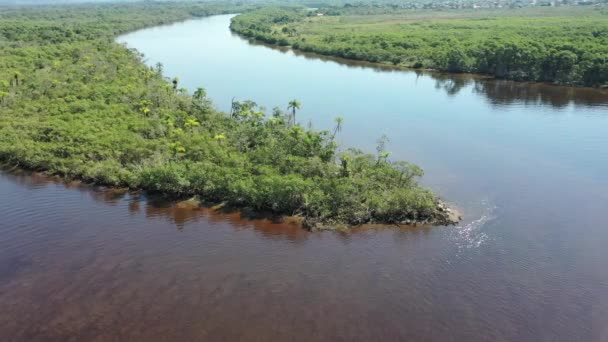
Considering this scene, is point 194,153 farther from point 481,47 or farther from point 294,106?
point 481,47

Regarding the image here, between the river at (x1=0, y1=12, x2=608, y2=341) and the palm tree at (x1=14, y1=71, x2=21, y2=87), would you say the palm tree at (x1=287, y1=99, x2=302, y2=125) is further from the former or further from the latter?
the palm tree at (x1=14, y1=71, x2=21, y2=87)

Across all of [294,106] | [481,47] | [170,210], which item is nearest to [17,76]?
[294,106]

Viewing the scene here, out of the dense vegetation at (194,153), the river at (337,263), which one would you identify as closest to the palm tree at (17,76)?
the dense vegetation at (194,153)

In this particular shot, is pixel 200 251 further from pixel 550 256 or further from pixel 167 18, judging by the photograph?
pixel 167 18

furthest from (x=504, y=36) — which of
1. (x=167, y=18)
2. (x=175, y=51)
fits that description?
(x=167, y=18)

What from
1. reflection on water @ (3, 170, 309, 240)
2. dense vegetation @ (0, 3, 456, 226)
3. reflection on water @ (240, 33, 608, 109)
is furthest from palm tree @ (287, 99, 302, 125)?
reflection on water @ (240, 33, 608, 109)

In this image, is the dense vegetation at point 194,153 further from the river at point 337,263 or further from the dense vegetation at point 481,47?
the dense vegetation at point 481,47
